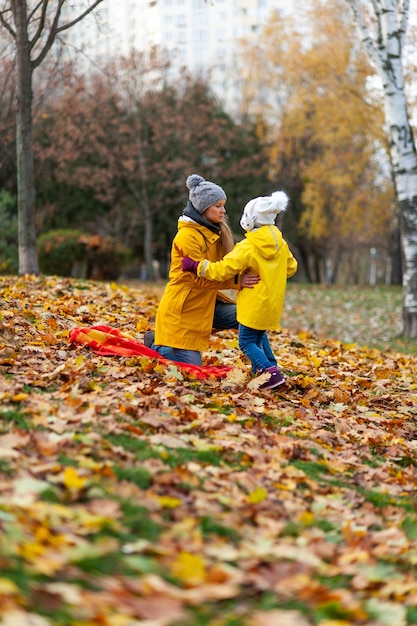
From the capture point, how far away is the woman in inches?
223

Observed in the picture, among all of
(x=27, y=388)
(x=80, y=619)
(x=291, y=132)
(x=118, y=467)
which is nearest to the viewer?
(x=80, y=619)

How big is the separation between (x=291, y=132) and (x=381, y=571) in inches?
975

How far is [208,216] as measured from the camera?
18.9ft

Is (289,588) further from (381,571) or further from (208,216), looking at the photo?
(208,216)

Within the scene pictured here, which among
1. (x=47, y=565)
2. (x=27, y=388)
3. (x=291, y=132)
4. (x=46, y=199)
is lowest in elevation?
(x=47, y=565)

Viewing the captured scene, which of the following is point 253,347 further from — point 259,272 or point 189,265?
point 189,265

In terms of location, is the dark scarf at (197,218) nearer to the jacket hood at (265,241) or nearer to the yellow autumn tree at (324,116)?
the jacket hood at (265,241)

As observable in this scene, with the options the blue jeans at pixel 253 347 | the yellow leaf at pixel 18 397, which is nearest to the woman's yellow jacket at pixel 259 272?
the blue jeans at pixel 253 347

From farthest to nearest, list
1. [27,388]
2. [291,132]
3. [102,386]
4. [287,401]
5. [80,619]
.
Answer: [291,132] < [287,401] < [102,386] < [27,388] < [80,619]

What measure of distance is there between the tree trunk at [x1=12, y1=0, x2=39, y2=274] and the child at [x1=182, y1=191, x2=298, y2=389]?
6.33m

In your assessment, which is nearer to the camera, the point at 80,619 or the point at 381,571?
the point at 80,619

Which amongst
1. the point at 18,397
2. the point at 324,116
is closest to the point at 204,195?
the point at 18,397

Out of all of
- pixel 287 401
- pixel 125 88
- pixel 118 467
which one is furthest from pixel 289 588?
pixel 125 88

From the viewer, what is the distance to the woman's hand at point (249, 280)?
5.47 meters
